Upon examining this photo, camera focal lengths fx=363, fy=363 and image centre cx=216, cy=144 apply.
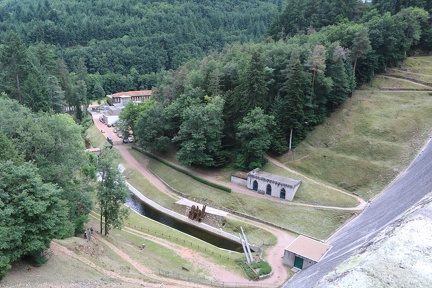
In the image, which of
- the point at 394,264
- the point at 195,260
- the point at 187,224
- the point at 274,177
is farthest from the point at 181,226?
the point at 394,264

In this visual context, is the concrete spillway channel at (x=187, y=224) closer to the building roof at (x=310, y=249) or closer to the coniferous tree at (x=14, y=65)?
the building roof at (x=310, y=249)

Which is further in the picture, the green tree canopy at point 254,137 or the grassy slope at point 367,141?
the green tree canopy at point 254,137

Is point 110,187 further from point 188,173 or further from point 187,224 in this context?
point 188,173

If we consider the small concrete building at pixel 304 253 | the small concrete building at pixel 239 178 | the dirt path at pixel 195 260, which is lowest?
the dirt path at pixel 195 260

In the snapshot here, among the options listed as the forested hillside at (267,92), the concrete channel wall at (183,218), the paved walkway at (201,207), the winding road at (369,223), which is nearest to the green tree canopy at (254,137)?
the forested hillside at (267,92)

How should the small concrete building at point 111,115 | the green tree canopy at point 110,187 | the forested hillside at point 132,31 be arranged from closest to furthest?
the green tree canopy at point 110,187
the small concrete building at point 111,115
the forested hillside at point 132,31

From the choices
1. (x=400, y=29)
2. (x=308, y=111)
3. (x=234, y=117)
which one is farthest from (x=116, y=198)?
(x=400, y=29)

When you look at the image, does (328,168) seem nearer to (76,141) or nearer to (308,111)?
(308,111)
